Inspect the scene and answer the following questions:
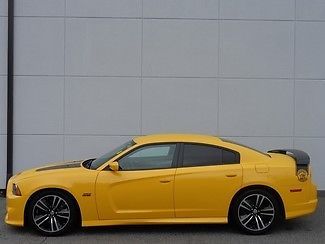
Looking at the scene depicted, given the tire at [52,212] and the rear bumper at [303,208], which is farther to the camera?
the rear bumper at [303,208]

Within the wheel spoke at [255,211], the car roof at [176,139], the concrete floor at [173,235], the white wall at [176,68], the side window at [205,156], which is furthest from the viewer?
the white wall at [176,68]

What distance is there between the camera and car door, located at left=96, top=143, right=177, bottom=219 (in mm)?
7410

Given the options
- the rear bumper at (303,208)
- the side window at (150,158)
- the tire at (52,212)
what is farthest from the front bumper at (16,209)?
the rear bumper at (303,208)

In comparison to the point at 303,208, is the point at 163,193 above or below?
above

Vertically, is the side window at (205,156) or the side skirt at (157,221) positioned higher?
the side window at (205,156)

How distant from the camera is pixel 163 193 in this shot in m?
7.42

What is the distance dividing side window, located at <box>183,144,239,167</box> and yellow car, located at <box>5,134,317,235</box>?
0.05ft

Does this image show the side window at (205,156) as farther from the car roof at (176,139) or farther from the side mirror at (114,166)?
the side mirror at (114,166)

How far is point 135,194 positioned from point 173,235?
2.78 ft

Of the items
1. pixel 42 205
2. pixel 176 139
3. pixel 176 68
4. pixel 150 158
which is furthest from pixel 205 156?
pixel 176 68

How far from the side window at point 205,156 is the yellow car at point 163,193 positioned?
0.01m

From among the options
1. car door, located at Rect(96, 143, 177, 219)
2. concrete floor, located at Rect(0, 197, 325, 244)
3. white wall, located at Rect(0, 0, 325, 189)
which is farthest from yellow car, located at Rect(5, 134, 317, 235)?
white wall, located at Rect(0, 0, 325, 189)

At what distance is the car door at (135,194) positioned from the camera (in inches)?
292

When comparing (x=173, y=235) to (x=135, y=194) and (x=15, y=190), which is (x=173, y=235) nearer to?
(x=135, y=194)
